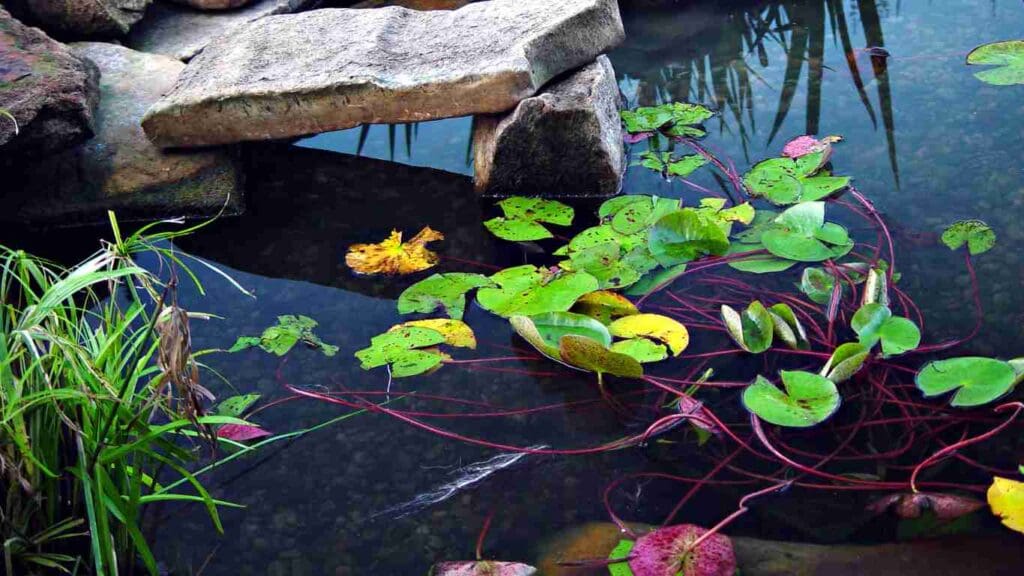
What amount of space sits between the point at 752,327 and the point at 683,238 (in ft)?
1.20

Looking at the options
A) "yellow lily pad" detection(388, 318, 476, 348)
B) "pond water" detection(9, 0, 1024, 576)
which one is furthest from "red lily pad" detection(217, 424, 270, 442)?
"yellow lily pad" detection(388, 318, 476, 348)

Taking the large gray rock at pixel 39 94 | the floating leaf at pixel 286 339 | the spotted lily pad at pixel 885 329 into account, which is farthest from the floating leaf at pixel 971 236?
the large gray rock at pixel 39 94

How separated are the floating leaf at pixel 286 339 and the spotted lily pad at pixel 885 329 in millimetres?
1210

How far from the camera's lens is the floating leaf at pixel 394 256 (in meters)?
2.60

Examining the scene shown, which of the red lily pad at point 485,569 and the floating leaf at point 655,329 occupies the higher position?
the floating leaf at point 655,329

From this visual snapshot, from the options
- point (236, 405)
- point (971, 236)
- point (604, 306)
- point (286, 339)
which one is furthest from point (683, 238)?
point (236, 405)

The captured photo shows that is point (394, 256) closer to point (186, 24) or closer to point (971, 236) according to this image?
point (971, 236)

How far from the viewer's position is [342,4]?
405 centimetres

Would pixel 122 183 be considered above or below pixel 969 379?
above

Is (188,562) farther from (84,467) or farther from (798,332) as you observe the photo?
(798,332)

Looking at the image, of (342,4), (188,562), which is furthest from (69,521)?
(342,4)

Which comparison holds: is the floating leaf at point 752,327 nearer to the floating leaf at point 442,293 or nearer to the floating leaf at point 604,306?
the floating leaf at point 604,306

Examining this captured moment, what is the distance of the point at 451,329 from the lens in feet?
7.56

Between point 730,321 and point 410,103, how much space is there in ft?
3.97
